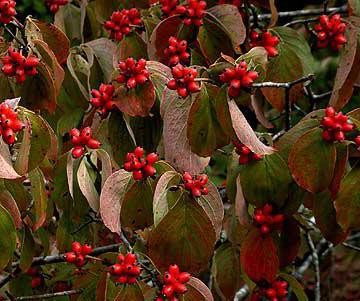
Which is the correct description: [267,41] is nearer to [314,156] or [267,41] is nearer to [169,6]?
[169,6]

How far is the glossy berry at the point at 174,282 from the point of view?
3.86 ft

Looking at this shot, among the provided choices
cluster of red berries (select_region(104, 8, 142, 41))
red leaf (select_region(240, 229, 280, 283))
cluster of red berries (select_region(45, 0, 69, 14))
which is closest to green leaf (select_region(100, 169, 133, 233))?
red leaf (select_region(240, 229, 280, 283))

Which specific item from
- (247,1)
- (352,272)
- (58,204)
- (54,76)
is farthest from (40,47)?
(352,272)

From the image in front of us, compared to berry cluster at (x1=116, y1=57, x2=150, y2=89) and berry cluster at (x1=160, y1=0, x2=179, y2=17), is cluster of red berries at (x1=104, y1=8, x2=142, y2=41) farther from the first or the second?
berry cluster at (x1=116, y1=57, x2=150, y2=89)

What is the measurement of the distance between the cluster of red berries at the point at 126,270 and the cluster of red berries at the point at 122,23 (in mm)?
595

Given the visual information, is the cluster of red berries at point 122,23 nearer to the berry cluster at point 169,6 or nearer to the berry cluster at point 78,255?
the berry cluster at point 169,6

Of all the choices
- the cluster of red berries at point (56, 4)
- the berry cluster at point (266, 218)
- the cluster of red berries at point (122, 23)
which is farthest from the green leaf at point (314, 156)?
the cluster of red berries at point (56, 4)

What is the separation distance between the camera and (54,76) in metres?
1.41

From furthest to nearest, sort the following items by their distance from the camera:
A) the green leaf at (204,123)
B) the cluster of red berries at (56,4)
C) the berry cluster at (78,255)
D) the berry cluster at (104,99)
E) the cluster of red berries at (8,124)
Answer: the cluster of red berries at (56,4) < the berry cluster at (78,255) < the berry cluster at (104,99) < the green leaf at (204,123) < the cluster of red berries at (8,124)

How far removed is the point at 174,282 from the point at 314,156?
0.30 meters

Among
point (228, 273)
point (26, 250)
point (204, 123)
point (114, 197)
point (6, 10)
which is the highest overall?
point (6, 10)

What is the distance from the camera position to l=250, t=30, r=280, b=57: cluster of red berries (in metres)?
1.57

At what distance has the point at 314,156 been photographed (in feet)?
3.87

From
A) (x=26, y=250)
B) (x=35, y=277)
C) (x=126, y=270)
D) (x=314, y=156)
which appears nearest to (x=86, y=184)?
(x=126, y=270)
